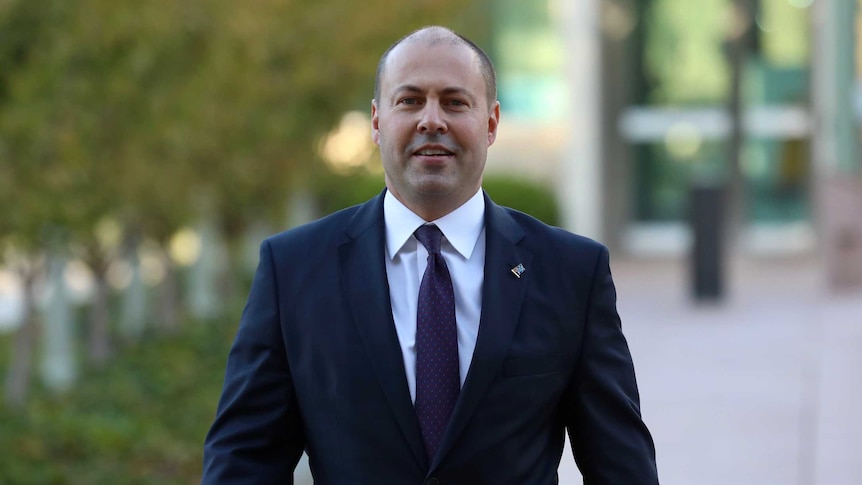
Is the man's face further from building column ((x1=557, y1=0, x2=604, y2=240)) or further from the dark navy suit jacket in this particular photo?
building column ((x1=557, y1=0, x2=604, y2=240))

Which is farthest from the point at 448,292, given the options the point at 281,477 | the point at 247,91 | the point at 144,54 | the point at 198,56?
the point at 247,91

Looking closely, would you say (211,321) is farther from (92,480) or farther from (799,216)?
(799,216)

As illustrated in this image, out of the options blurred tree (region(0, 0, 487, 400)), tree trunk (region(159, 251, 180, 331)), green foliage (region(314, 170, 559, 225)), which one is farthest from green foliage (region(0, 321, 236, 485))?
green foliage (region(314, 170, 559, 225))

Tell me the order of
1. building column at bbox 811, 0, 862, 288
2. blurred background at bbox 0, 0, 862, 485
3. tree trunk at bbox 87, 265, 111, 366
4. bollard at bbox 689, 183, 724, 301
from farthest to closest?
building column at bbox 811, 0, 862, 288
bollard at bbox 689, 183, 724, 301
tree trunk at bbox 87, 265, 111, 366
blurred background at bbox 0, 0, 862, 485

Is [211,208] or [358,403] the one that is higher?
[211,208]

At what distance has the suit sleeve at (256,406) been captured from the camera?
8.50ft

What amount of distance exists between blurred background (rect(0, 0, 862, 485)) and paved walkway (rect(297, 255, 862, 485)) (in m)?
0.03

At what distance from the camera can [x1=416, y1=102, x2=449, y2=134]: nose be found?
2.52 meters

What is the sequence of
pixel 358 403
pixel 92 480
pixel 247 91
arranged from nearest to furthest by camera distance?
pixel 358 403, pixel 92 480, pixel 247 91

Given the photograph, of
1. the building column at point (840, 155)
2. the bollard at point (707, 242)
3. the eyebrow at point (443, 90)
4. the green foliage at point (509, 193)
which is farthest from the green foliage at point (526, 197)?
the eyebrow at point (443, 90)

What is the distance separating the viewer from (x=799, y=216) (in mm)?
19031

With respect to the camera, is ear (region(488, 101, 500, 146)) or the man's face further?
ear (region(488, 101, 500, 146))

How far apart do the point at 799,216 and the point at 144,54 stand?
11.8m

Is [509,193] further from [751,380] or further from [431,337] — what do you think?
[431,337]
